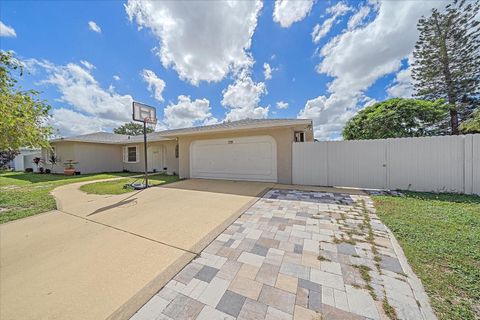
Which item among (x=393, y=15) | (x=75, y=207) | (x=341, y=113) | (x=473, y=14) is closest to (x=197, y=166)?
(x=75, y=207)

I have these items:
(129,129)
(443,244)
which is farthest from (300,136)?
(129,129)

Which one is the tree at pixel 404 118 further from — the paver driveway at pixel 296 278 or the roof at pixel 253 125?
the paver driveway at pixel 296 278

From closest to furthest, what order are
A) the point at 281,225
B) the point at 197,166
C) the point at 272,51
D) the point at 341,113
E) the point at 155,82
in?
the point at 281,225 → the point at 272,51 → the point at 197,166 → the point at 155,82 → the point at 341,113

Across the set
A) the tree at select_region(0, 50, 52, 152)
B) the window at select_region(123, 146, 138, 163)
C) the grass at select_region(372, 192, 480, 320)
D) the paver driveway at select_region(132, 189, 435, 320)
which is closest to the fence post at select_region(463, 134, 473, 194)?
the grass at select_region(372, 192, 480, 320)

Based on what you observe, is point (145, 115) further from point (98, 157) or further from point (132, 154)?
point (98, 157)

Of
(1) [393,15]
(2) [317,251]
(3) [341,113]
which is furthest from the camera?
(3) [341,113]

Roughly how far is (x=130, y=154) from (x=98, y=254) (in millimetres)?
13954

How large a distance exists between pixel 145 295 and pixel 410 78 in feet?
73.2

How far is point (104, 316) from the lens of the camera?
1.56 metres

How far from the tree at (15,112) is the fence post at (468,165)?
12.0m

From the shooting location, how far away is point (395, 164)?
19.9ft

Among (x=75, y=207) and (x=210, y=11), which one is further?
(x=210, y=11)

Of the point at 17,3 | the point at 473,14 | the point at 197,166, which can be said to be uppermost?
the point at 473,14

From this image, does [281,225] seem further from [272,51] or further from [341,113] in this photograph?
[341,113]
